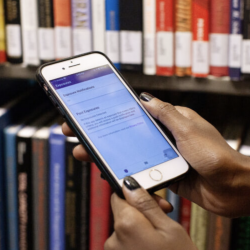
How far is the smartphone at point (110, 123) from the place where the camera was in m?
0.61

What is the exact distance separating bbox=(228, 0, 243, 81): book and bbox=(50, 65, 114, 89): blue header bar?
0.71ft

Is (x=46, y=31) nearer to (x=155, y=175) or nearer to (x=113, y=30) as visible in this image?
(x=113, y=30)

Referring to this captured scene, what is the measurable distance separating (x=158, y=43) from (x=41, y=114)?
328 mm

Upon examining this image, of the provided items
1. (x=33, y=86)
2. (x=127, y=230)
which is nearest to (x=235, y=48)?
(x=127, y=230)

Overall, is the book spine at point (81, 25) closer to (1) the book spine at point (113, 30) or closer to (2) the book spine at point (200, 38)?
(1) the book spine at point (113, 30)

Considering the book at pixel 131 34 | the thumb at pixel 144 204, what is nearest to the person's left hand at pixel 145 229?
the thumb at pixel 144 204

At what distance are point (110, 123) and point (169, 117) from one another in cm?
9

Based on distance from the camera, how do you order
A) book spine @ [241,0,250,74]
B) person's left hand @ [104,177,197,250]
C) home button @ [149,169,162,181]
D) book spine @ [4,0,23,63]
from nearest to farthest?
person's left hand @ [104,177,197,250]
home button @ [149,169,162,181]
book spine @ [241,0,250,74]
book spine @ [4,0,23,63]

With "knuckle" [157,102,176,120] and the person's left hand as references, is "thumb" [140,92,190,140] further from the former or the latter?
the person's left hand

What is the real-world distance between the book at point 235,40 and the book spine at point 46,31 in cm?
33

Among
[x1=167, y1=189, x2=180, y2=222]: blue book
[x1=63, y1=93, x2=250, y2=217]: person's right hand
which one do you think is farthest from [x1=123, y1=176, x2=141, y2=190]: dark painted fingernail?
[x1=167, y1=189, x2=180, y2=222]: blue book

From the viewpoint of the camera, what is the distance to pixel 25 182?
880mm

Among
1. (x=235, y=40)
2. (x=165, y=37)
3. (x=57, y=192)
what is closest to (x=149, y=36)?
(x=165, y=37)

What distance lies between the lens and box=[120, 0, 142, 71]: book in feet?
2.54
